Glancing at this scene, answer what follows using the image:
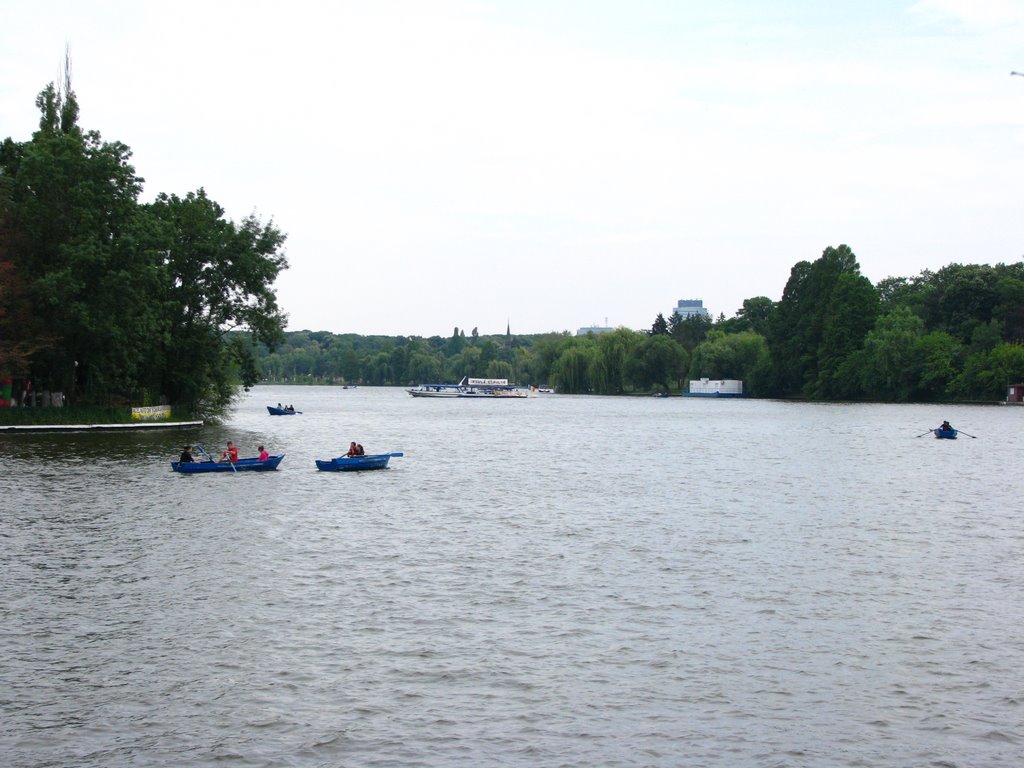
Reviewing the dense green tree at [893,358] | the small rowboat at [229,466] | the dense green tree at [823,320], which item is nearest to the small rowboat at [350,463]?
the small rowboat at [229,466]

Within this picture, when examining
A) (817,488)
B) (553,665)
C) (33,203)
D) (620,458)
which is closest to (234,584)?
(553,665)

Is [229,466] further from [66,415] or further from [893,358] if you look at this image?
[893,358]

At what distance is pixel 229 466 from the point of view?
5231 cm

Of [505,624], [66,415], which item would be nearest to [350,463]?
[66,415]

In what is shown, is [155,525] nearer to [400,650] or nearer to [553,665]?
[400,650]

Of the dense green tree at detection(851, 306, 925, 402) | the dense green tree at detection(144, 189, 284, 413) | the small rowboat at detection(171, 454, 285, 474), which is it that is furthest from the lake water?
the dense green tree at detection(851, 306, 925, 402)

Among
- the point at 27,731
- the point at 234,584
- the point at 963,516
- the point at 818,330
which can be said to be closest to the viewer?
the point at 27,731

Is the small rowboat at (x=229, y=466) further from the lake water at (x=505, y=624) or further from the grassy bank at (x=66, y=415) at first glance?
the grassy bank at (x=66, y=415)

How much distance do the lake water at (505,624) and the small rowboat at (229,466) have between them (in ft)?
7.06

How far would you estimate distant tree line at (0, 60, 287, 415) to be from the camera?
7244cm

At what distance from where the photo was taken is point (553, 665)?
19.4 m

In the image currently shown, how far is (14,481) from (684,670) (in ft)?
123

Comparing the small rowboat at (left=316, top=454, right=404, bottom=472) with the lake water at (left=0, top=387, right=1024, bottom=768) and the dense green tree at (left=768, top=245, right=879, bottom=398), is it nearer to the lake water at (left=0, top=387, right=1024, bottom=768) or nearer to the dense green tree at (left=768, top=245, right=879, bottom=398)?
the lake water at (left=0, top=387, right=1024, bottom=768)

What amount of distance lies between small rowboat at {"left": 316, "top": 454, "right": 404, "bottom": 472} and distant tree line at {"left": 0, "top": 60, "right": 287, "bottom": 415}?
2558cm
